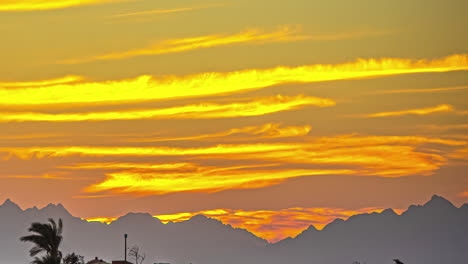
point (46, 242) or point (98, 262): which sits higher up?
point (98, 262)

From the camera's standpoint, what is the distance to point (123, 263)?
192500mm

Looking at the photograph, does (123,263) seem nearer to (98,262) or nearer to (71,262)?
(98,262)

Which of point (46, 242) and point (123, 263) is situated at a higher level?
point (123, 263)

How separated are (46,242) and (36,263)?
2.48m

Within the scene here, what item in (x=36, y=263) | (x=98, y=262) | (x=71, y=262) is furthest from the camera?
(x=98, y=262)

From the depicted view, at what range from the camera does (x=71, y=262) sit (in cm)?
15975

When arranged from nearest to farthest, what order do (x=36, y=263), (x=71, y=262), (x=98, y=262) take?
1. (x=36, y=263)
2. (x=71, y=262)
3. (x=98, y=262)

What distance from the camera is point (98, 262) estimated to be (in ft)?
627

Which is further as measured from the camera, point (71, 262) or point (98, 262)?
point (98, 262)

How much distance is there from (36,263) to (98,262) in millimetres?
61797

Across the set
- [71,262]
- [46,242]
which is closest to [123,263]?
[71,262]

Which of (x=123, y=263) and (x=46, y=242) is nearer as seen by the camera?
(x=46, y=242)

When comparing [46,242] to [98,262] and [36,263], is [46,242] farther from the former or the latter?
[98,262]

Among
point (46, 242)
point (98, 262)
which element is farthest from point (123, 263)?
point (46, 242)
